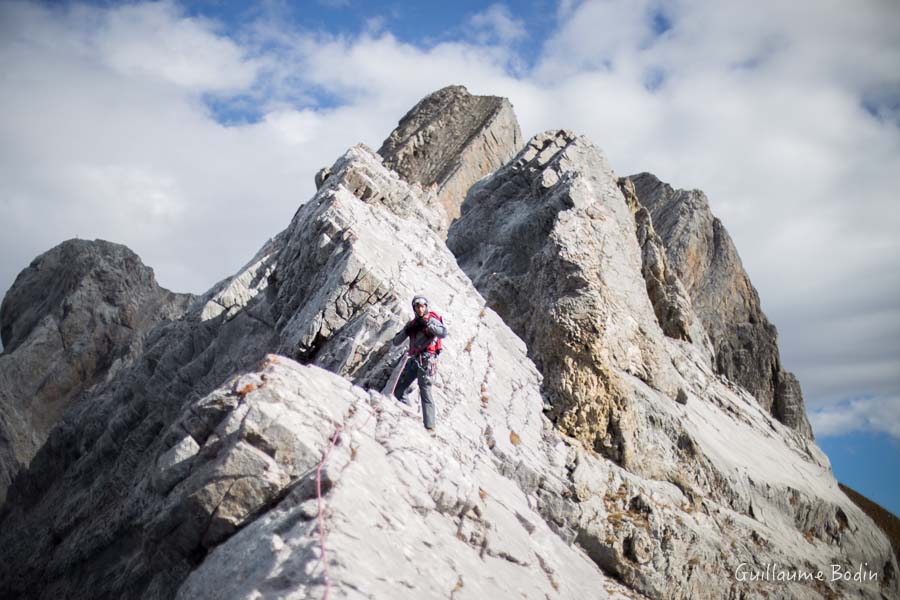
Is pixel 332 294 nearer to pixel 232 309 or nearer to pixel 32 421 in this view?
pixel 232 309

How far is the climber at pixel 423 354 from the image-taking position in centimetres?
1369

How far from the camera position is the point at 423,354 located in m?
14.0

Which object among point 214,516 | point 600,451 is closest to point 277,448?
point 214,516

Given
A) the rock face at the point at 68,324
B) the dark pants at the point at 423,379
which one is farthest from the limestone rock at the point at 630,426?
the rock face at the point at 68,324

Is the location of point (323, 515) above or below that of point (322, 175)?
below

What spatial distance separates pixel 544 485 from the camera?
15805 mm

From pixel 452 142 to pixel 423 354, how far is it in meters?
42.1

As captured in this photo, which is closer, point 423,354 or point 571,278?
point 423,354

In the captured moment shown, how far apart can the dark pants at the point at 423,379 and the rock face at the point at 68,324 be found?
110 feet

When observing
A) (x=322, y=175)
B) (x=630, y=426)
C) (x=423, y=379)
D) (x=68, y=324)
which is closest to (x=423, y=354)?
(x=423, y=379)

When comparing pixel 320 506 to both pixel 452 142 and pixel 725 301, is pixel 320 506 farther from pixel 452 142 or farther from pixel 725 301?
pixel 452 142

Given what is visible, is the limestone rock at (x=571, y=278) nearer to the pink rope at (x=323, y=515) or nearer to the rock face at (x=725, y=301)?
the pink rope at (x=323, y=515)

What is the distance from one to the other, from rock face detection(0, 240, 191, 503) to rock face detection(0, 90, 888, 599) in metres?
23.4

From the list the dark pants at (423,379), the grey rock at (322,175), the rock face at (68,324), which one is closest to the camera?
the dark pants at (423,379)
